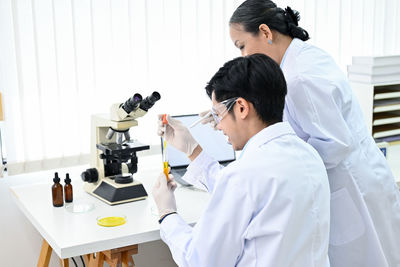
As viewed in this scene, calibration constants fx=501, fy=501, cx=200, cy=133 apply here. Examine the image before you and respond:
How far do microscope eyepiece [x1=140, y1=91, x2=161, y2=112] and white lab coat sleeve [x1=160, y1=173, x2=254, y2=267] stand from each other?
77cm

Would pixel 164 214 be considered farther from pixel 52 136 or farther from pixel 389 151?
pixel 389 151

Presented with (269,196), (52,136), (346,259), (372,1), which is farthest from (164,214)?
(372,1)

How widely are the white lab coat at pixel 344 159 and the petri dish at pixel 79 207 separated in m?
0.90

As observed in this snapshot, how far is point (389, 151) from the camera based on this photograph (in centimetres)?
307

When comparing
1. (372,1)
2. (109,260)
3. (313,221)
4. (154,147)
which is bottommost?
(109,260)

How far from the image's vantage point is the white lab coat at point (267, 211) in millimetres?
1228

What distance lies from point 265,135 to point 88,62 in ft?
4.89

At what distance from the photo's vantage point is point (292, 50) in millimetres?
1801

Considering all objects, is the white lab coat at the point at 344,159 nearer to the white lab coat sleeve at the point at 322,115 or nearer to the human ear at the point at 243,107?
the white lab coat sleeve at the point at 322,115

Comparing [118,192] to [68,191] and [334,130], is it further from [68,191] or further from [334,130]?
[334,130]

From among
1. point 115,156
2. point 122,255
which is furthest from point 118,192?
point 122,255

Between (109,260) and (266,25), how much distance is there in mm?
1119

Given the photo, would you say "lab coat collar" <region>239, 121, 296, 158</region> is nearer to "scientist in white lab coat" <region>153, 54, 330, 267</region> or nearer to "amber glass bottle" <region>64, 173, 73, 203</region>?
"scientist in white lab coat" <region>153, 54, 330, 267</region>

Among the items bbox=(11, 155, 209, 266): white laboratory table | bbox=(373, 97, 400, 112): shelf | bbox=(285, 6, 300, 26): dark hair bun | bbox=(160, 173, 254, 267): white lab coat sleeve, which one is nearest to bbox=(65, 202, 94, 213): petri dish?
bbox=(11, 155, 209, 266): white laboratory table
